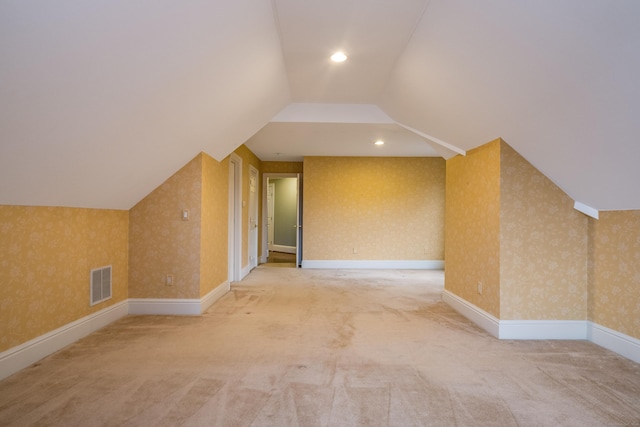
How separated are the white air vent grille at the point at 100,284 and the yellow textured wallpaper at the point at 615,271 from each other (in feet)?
15.5

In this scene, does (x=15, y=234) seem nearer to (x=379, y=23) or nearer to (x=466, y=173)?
(x=379, y=23)

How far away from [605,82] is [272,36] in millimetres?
2331

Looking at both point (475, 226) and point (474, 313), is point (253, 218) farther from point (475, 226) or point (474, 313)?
point (474, 313)

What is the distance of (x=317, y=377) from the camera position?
253 centimetres

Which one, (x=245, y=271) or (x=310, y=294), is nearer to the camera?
(x=310, y=294)

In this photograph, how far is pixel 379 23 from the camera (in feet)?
9.32

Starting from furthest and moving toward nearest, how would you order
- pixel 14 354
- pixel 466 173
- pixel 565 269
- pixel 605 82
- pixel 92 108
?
pixel 466 173, pixel 565 269, pixel 14 354, pixel 92 108, pixel 605 82

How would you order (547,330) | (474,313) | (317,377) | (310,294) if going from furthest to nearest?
(310,294), (474,313), (547,330), (317,377)

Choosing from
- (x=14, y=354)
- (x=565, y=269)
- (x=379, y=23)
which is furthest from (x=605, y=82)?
(x=14, y=354)

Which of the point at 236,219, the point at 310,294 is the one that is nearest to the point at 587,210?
the point at 310,294

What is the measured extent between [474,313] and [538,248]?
97 centimetres

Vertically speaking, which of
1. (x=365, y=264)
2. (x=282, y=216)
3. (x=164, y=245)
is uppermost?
(x=282, y=216)

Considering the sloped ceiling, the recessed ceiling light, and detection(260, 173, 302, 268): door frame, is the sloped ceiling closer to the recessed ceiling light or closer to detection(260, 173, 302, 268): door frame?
the recessed ceiling light

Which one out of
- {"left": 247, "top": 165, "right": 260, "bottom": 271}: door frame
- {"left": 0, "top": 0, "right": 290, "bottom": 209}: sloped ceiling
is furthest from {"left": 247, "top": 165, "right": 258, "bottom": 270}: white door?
{"left": 0, "top": 0, "right": 290, "bottom": 209}: sloped ceiling
